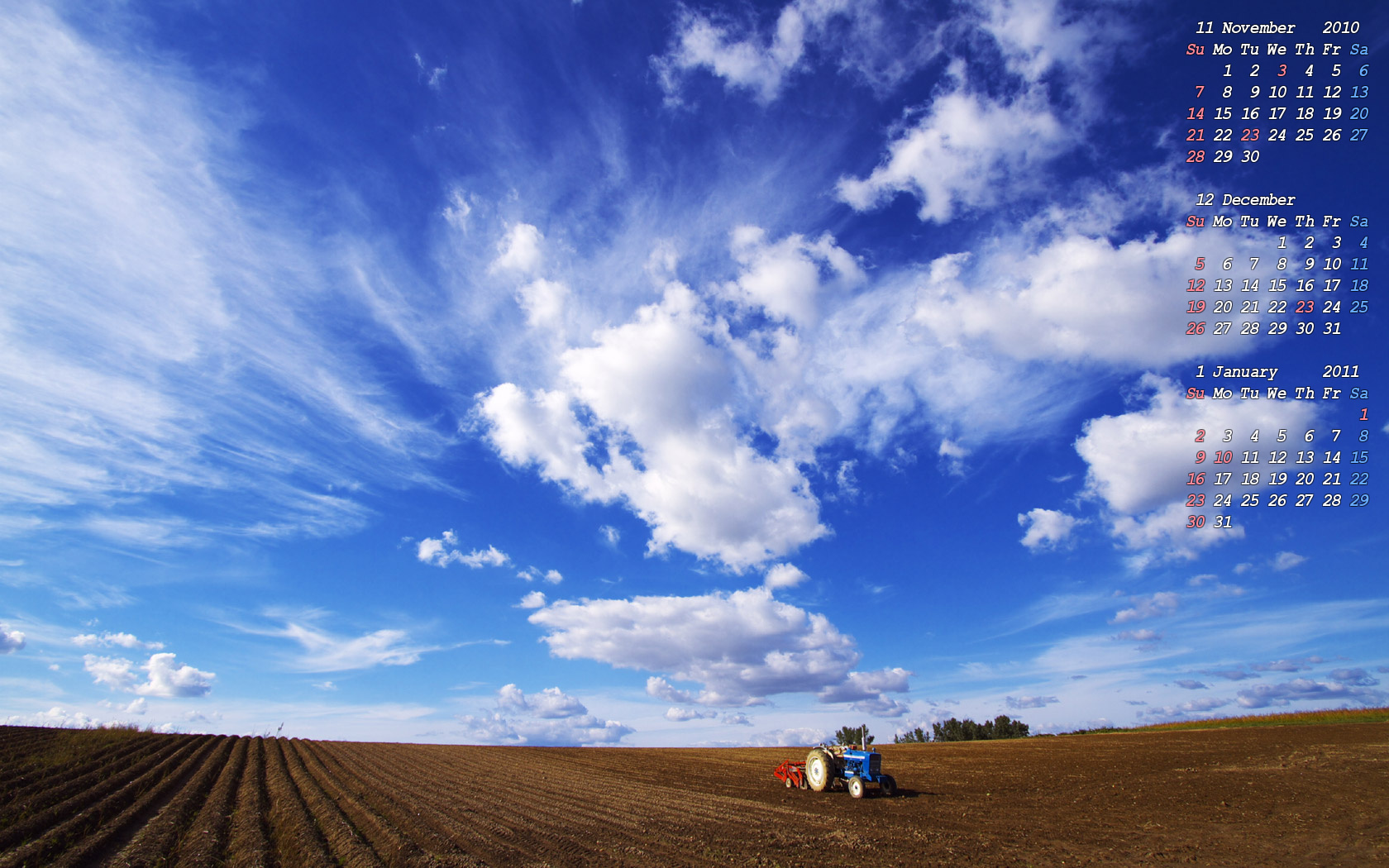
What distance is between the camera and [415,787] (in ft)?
91.0

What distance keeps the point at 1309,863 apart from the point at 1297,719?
59359mm

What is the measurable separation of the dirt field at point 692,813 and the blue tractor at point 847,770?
69cm

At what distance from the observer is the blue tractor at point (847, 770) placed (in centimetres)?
2558

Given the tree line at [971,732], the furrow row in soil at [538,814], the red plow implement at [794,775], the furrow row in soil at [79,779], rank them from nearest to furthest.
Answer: the furrow row in soil at [538,814] < the furrow row in soil at [79,779] < the red plow implement at [794,775] < the tree line at [971,732]

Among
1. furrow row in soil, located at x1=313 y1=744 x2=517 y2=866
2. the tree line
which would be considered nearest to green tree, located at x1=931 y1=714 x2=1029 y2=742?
the tree line

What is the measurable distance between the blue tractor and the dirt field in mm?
686

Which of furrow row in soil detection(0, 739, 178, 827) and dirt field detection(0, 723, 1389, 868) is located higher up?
furrow row in soil detection(0, 739, 178, 827)

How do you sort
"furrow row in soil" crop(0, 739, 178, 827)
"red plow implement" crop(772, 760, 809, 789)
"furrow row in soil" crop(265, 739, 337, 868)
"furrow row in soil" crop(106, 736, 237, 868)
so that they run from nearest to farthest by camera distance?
"furrow row in soil" crop(106, 736, 237, 868) → "furrow row in soil" crop(265, 739, 337, 868) → "furrow row in soil" crop(0, 739, 178, 827) → "red plow implement" crop(772, 760, 809, 789)

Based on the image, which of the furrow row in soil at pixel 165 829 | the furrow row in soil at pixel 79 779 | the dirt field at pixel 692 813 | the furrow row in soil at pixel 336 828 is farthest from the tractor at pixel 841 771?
the furrow row in soil at pixel 79 779

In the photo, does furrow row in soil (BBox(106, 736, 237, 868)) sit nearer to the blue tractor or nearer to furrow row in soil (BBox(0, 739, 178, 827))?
furrow row in soil (BBox(0, 739, 178, 827))

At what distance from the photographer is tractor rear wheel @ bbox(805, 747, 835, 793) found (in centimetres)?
2742

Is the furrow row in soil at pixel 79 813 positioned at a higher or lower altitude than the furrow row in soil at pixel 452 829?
higher

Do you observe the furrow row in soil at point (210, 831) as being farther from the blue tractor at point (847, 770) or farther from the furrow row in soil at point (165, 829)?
the blue tractor at point (847, 770)

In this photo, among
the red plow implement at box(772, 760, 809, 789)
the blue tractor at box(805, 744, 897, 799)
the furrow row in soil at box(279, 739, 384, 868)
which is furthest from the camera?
the red plow implement at box(772, 760, 809, 789)
